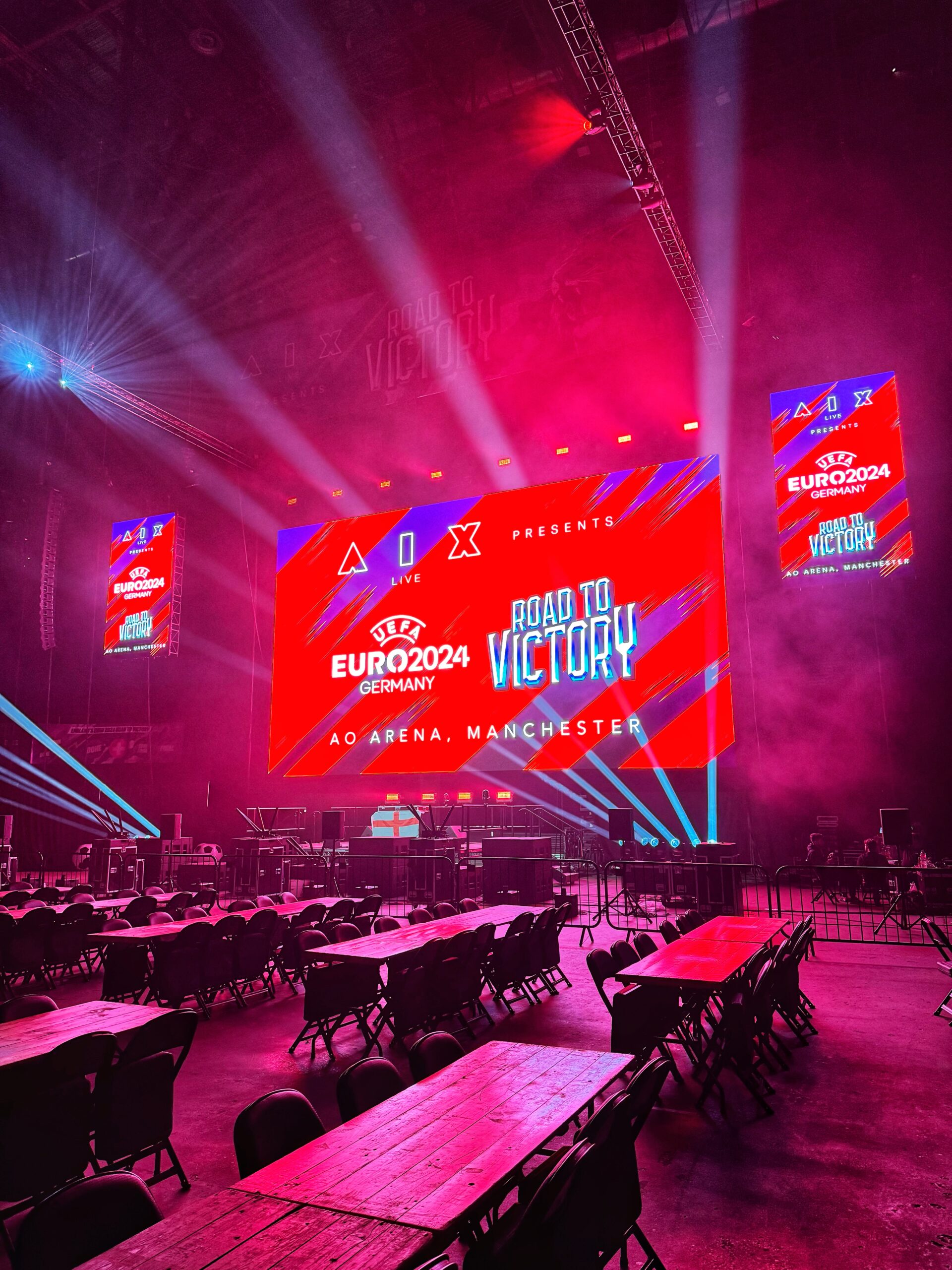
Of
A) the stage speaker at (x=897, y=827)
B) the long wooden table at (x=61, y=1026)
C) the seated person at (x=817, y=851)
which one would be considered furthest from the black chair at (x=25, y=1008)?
the seated person at (x=817, y=851)

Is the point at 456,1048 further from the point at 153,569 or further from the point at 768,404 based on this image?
the point at 153,569

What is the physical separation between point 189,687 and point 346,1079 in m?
16.7

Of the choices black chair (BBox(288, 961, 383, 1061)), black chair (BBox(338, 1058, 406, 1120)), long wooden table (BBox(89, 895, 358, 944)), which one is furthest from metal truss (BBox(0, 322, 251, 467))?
black chair (BBox(338, 1058, 406, 1120))

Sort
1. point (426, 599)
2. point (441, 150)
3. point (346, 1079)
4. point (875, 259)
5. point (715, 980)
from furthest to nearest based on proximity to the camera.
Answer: point (426, 599) → point (875, 259) → point (441, 150) → point (715, 980) → point (346, 1079)

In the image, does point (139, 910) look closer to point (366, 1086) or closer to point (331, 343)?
point (366, 1086)

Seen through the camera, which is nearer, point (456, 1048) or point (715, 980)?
point (456, 1048)

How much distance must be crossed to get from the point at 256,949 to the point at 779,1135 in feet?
13.8

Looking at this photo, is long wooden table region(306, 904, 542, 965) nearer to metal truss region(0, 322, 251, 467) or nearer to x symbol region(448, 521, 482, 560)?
x symbol region(448, 521, 482, 560)

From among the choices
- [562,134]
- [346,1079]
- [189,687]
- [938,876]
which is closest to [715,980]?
[346,1079]

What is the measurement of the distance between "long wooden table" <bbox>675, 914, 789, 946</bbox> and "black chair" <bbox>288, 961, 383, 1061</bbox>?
2.24m

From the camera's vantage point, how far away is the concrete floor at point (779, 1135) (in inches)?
113

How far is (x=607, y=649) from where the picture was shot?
13266mm

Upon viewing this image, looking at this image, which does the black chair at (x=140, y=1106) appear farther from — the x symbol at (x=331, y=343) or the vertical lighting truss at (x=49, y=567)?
the vertical lighting truss at (x=49, y=567)

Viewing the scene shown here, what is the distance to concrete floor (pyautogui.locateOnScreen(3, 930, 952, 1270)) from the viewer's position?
287 centimetres
